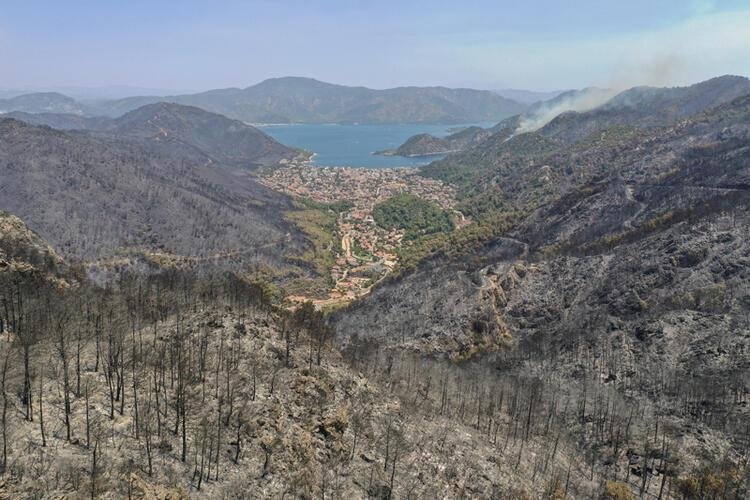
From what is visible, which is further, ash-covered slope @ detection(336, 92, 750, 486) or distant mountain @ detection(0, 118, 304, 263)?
distant mountain @ detection(0, 118, 304, 263)

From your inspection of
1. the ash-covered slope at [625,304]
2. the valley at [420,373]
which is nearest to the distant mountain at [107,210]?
the valley at [420,373]

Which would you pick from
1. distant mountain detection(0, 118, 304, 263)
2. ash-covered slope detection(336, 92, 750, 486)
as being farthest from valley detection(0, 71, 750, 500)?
distant mountain detection(0, 118, 304, 263)

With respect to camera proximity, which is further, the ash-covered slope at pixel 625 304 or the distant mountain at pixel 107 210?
the distant mountain at pixel 107 210

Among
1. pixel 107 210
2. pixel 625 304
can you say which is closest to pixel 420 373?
pixel 625 304

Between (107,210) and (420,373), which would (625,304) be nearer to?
(420,373)

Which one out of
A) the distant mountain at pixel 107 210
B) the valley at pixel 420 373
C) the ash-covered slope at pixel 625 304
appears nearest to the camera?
the valley at pixel 420 373

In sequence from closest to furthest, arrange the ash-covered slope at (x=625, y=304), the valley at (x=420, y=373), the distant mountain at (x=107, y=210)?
the valley at (x=420, y=373)
the ash-covered slope at (x=625, y=304)
the distant mountain at (x=107, y=210)

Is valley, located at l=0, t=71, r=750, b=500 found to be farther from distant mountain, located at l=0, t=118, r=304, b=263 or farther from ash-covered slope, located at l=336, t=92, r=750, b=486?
distant mountain, located at l=0, t=118, r=304, b=263

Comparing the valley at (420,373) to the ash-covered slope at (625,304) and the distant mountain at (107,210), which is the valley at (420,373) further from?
the distant mountain at (107,210)

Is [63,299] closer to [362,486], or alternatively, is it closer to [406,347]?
[362,486]
